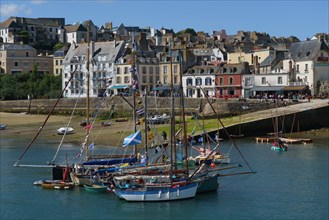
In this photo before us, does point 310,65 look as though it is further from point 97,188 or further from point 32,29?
point 32,29

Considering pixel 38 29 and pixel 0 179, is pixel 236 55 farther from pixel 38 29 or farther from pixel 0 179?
pixel 0 179

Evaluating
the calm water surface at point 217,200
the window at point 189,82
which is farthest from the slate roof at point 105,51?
the calm water surface at point 217,200

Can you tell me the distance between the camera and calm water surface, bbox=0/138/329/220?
29859mm

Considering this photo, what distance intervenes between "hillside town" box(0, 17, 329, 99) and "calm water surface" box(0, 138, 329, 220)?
52.0ft

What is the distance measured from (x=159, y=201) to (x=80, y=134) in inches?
1123

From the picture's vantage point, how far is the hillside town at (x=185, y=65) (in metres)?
72.5

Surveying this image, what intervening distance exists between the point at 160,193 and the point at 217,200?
2.56 meters

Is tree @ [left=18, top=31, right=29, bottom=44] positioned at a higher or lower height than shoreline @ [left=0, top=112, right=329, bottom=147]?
higher

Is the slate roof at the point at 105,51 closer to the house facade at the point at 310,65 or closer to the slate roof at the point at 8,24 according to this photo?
the house facade at the point at 310,65

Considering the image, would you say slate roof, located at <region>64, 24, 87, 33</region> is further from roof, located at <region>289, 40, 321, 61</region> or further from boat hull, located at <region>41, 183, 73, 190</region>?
boat hull, located at <region>41, 183, 73, 190</region>

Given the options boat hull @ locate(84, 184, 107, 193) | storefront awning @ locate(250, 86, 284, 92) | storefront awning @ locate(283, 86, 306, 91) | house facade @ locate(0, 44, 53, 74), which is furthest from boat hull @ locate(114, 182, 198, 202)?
house facade @ locate(0, 44, 53, 74)

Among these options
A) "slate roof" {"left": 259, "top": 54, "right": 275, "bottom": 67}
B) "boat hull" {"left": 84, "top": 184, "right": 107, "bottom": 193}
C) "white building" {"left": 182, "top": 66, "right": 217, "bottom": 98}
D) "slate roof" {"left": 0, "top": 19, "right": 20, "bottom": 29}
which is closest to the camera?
"boat hull" {"left": 84, "top": 184, "right": 107, "bottom": 193}

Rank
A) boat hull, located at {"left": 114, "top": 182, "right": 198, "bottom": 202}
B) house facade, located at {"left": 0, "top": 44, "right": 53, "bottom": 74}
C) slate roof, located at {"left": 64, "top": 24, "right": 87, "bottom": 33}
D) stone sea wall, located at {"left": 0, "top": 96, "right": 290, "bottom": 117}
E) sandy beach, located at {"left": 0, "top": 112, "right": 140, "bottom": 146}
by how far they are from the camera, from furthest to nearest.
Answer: slate roof, located at {"left": 64, "top": 24, "right": 87, "bottom": 33} < house facade, located at {"left": 0, "top": 44, "right": 53, "bottom": 74} < stone sea wall, located at {"left": 0, "top": 96, "right": 290, "bottom": 117} < sandy beach, located at {"left": 0, "top": 112, "right": 140, "bottom": 146} < boat hull, located at {"left": 114, "top": 182, "right": 198, "bottom": 202}

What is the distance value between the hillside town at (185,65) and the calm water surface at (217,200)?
52.0ft
